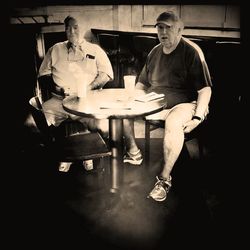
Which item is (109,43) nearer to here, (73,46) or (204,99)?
(73,46)

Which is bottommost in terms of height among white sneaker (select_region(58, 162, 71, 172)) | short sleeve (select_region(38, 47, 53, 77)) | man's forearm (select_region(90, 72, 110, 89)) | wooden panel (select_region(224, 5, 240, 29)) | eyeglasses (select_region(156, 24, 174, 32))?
white sneaker (select_region(58, 162, 71, 172))

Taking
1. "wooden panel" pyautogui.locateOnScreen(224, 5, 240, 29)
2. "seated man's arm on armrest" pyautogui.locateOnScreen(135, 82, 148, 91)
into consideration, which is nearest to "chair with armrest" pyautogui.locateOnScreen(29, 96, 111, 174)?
"seated man's arm on armrest" pyautogui.locateOnScreen(135, 82, 148, 91)

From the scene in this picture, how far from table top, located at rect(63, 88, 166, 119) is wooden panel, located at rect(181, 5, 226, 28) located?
76 centimetres

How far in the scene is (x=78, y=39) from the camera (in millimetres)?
2742

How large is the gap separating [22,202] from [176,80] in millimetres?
1696

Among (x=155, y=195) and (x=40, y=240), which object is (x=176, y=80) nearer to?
(x=155, y=195)

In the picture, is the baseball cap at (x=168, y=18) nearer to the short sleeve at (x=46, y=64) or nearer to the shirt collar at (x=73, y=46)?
the shirt collar at (x=73, y=46)

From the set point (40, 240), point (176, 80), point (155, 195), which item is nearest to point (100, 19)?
point (176, 80)

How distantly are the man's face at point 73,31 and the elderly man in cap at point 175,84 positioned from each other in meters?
0.70

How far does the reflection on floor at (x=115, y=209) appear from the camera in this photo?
200cm

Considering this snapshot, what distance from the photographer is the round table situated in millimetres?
2057

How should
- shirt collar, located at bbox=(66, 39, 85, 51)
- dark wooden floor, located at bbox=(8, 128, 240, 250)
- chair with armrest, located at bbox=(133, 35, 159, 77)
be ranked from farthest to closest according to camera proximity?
chair with armrest, located at bbox=(133, 35, 159, 77), shirt collar, located at bbox=(66, 39, 85, 51), dark wooden floor, located at bbox=(8, 128, 240, 250)

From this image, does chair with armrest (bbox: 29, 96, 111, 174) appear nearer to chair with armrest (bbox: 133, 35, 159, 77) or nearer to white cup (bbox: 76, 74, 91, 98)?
white cup (bbox: 76, 74, 91, 98)

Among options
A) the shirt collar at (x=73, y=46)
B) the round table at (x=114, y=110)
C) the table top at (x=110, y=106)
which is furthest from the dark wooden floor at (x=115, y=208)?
the shirt collar at (x=73, y=46)
